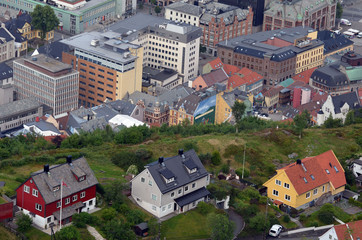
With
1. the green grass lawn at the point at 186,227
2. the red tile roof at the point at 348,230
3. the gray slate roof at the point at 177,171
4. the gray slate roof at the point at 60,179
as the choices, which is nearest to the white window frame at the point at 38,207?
the gray slate roof at the point at 60,179

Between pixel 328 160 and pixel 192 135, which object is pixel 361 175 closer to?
pixel 328 160

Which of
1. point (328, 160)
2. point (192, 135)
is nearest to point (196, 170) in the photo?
point (328, 160)

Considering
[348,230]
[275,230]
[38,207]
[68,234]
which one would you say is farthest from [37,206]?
[348,230]

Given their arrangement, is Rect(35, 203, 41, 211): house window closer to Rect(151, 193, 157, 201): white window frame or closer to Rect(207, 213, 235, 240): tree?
Rect(151, 193, 157, 201): white window frame

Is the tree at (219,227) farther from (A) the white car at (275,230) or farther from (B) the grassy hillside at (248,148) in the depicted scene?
(B) the grassy hillside at (248,148)

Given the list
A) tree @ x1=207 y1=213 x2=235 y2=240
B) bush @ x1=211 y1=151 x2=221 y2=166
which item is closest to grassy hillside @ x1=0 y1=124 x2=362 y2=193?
bush @ x1=211 y1=151 x2=221 y2=166

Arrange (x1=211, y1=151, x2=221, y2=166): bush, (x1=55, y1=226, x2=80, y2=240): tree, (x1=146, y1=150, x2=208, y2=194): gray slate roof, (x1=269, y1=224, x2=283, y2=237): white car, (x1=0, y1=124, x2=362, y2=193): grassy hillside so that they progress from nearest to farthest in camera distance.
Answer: (x1=55, y1=226, x2=80, y2=240): tree, (x1=146, y1=150, x2=208, y2=194): gray slate roof, (x1=269, y1=224, x2=283, y2=237): white car, (x1=0, y1=124, x2=362, y2=193): grassy hillside, (x1=211, y1=151, x2=221, y2=166): bush

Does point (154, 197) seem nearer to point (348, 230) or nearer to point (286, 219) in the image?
point (286, 219)

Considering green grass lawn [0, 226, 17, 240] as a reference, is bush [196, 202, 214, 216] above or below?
below
